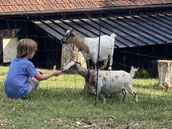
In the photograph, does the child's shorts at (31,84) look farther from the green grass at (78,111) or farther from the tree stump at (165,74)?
the tree stump at (165,74)

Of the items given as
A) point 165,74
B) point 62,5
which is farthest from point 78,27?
point 165,74

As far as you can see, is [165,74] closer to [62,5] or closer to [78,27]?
[78,27]

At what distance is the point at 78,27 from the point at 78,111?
8.59m

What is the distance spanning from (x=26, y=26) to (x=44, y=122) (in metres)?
9.52

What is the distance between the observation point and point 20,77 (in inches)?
346

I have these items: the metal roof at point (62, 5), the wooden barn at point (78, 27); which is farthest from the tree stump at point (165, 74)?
the metal roof at point (62, 5)

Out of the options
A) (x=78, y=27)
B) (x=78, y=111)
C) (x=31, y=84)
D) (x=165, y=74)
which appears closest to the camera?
(x=78, y=111)

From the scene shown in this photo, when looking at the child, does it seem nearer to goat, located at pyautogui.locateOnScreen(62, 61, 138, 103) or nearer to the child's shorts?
the child's shorts

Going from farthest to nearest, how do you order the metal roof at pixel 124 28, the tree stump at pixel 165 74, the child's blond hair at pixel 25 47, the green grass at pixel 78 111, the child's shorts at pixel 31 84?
the metal roof at pixel 124 28, the tree stump at pixel 165 74, the child's shorts at pixel 31 84, the child's blond hair at pixel 25 47, the green grass at pixel 78 111

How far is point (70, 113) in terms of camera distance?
8016 millimetres

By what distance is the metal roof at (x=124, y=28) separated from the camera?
15.9m

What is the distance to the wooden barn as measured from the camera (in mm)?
15891

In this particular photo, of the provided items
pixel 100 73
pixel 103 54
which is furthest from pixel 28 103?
pixel 103 54

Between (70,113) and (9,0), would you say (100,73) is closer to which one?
(70,113)
